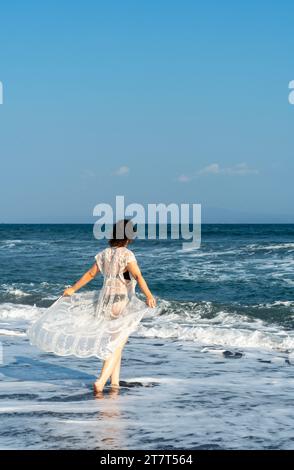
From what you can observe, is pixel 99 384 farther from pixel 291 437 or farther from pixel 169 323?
pixel 169 323

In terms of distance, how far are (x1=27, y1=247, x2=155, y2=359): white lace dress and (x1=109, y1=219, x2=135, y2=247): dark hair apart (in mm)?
81

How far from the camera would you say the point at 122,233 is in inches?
288

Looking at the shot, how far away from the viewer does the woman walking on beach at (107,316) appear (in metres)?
7.23

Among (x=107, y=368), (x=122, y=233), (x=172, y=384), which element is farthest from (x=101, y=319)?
→ (x=172, y=384)

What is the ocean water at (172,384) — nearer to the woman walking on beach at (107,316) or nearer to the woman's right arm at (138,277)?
the woman walking on beach at (107,316)

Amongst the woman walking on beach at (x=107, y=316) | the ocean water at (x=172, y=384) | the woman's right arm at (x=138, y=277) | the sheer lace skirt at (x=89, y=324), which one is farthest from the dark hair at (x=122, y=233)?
the ocean water at (x=172, y=384)

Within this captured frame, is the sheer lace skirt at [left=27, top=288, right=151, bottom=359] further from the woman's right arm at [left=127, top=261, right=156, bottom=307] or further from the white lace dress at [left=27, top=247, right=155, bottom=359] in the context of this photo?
the woman's right arm at [left=127, top=261, right=156, bottom=307]

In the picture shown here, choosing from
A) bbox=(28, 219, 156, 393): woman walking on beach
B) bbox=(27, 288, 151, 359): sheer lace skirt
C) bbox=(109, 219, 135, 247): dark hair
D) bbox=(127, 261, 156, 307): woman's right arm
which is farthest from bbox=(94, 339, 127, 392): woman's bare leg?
bbox=(109, 219, 135, 247): dark hair

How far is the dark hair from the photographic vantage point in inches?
287

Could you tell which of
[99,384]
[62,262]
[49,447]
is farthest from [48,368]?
[62,262]

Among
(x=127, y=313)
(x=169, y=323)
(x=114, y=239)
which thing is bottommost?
(x=169, y=323)

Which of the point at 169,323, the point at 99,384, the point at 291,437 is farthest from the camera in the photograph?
the point at 169,323

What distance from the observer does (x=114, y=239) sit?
290 inches
